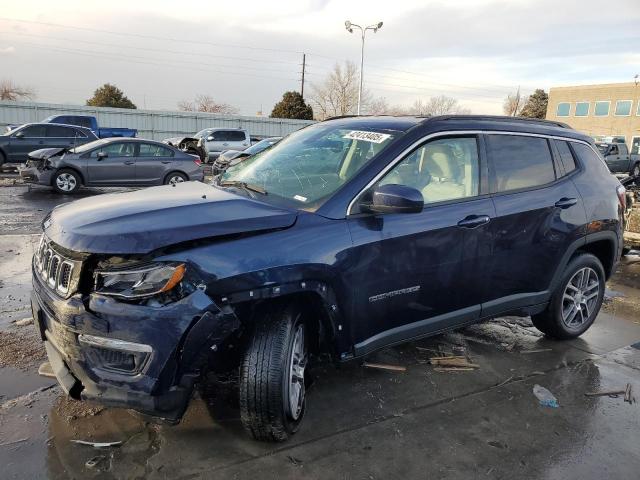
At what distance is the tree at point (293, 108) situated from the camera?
49469mm

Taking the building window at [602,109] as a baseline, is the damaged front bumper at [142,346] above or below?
below

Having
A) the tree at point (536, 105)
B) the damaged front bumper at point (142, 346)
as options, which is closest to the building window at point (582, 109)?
the tree at point (536, 105)

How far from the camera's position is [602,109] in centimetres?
5944

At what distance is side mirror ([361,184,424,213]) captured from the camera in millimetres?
3006

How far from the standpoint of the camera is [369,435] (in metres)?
3.14

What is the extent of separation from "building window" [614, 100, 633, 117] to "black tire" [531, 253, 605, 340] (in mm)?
62074

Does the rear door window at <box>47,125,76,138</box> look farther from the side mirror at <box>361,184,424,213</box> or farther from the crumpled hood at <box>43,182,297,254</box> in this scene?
the side mirror at <box>361,184,424,213</box>

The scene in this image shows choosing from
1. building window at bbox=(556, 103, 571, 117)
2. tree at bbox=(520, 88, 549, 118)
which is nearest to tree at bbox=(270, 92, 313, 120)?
building window at bbox=(556, 103, 571, 117)

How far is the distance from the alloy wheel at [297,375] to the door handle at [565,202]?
2.39m

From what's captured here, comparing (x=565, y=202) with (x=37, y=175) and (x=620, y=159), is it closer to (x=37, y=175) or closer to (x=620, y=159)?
(x=37, y=175)

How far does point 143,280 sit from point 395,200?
1429mm

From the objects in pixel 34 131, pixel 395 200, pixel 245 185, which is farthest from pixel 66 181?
pixel 395 200

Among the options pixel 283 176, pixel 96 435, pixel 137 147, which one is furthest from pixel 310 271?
pixel 137 147

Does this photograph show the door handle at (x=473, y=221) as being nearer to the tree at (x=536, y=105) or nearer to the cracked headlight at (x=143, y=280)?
the cracked headlight at (x=143, y=280)
